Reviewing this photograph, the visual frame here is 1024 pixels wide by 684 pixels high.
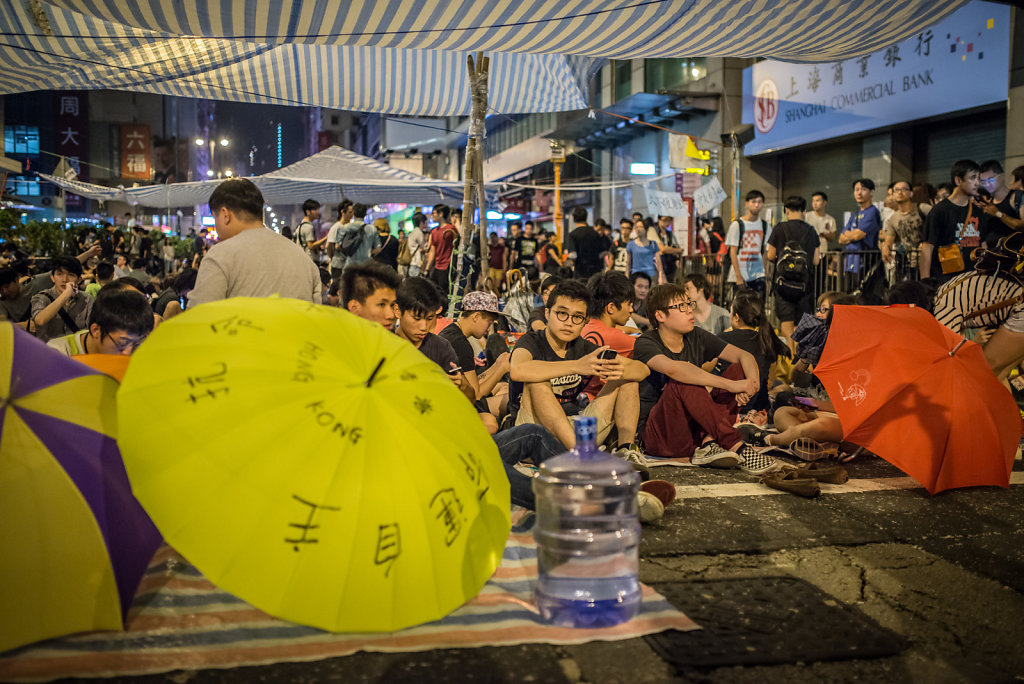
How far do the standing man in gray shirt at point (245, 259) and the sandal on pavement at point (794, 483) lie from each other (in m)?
3.25

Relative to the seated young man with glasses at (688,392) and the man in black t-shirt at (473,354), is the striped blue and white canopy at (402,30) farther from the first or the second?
the seated young man with glasses at (688,392)

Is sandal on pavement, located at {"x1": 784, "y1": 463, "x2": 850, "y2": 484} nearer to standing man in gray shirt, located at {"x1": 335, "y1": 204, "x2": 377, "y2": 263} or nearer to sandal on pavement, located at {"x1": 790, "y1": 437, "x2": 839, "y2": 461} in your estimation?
sandal on pavement, located at {"x1": 790, "y1": 437, "x2": 839, "y2": 461}

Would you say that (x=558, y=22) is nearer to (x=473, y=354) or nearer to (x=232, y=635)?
(x=473, y=354)

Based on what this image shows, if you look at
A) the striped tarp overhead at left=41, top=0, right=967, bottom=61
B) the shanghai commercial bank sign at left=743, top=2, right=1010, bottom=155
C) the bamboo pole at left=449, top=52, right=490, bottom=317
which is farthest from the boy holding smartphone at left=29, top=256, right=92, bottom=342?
the shanghai commercial bank sign at left=743, top=2, right=1010, bottom=155

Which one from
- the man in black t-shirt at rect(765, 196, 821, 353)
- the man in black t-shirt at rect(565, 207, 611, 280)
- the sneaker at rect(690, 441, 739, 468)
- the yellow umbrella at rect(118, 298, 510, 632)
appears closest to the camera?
the yellow umbrella at rect(118, 298, 510, 632)

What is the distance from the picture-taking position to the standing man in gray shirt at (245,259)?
16.8ft

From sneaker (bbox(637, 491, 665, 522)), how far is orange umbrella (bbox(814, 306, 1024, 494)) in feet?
4.85

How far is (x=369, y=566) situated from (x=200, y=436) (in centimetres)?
69

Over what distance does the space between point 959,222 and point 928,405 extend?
561 cm

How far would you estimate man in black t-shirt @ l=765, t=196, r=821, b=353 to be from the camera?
11.3m

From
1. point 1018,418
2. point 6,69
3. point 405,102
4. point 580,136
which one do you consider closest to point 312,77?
point 405,102

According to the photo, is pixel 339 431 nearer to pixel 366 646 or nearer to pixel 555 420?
pixel 366 646

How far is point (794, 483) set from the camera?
18.6 feet

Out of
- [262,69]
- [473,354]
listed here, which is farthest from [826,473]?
[262,69]
